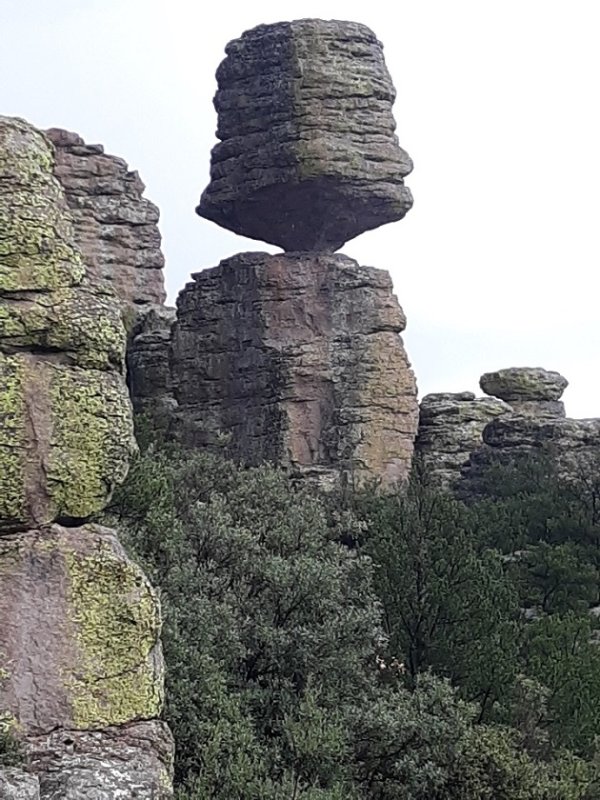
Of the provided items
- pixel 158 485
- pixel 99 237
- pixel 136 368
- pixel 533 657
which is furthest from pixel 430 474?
pixel 158 485

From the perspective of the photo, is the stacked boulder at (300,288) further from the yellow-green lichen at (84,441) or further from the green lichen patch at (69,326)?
the yellow-green lichen at (84,441)

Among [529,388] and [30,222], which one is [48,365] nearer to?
[30,222]

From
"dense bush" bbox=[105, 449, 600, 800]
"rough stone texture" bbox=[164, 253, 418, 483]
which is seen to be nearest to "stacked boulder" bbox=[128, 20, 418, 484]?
"rough stone texture" bbox=[164, 253, 418, 483]

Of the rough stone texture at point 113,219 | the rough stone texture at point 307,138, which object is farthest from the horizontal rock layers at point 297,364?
the rough stone texture at point 113,219

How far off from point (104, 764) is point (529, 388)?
36076 mm

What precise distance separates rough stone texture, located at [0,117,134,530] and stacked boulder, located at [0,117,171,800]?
10mm

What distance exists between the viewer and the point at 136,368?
149ft

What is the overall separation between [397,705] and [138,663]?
7141 millimetres

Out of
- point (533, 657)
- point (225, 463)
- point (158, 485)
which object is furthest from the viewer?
point (225, 463)

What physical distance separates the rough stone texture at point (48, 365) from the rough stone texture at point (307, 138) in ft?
98.3

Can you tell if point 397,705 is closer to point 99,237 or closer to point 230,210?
point 230,210

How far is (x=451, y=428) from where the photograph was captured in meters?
45.2

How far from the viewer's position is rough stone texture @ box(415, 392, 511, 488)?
1747 inches

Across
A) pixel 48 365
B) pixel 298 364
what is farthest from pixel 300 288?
pixel 48 365
